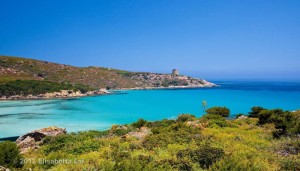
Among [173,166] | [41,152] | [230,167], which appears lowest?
[41,152]

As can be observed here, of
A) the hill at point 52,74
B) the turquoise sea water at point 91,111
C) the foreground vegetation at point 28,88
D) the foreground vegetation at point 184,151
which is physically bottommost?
the turquoise sea water at point 91,111

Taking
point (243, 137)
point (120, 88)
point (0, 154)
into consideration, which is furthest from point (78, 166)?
point (120, 88)

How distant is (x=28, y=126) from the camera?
4666 cm

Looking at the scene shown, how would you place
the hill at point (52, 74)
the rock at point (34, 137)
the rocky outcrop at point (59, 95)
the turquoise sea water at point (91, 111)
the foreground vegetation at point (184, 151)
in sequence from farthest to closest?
the hill at point (52, 74), the rocky outcrop at point (59, 95), the turquoise sea water at point (91, 111), the rock at point (34, 137), the foreground vegetation at point (184, 151)

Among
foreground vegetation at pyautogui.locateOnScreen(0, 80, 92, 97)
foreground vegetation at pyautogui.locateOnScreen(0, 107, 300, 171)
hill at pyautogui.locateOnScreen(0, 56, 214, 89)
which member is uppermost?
hill at pyautogui.locateOnScreen(0, 56, 214, 89)

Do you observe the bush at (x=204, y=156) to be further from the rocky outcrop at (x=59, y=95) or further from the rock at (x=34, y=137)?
the rocky outcrop at (x=59, y=95)

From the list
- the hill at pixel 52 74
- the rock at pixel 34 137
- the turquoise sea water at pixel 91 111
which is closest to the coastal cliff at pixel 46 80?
the hill at pixel 52 74

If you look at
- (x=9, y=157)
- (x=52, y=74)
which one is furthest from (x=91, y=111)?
(x=52, y=74)

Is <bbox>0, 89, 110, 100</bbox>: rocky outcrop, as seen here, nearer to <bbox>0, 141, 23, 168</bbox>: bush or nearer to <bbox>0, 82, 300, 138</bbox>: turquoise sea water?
<bbox>0, 82, 300, 138</bbox>: turquoise sea water

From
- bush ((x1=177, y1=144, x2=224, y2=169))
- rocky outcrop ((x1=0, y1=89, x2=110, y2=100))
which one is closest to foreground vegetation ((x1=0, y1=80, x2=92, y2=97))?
rocky outcrop ((x1=0, y1=89, x2=110, y2=100))

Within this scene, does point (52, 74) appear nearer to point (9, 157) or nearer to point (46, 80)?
point (46, 80)

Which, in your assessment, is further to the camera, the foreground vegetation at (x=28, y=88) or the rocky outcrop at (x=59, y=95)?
the foreground vegetation at (x=28, y=88)

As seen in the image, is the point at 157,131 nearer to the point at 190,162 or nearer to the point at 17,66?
the point at 190,162

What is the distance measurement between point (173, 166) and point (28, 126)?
42873 mm
